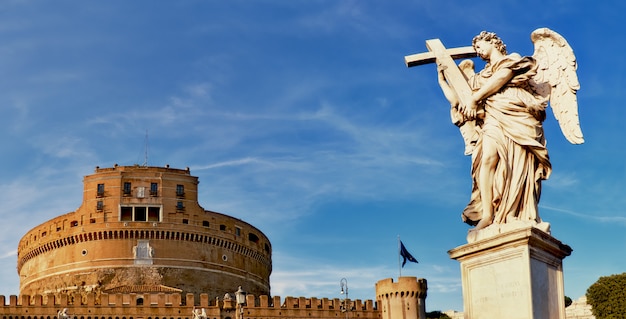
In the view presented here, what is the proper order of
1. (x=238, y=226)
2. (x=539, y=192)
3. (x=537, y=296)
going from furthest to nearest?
1. (x=238, y=226)
2. (x=539, y=192)
3. (x=537, y=296)

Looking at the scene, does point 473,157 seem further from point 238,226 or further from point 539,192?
point 238,226

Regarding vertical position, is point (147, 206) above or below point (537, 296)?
above

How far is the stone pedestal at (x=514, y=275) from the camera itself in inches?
328

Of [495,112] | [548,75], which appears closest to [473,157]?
[495,112]

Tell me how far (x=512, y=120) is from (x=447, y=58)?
108 cm

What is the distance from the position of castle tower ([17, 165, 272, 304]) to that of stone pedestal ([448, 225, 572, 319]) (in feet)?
287

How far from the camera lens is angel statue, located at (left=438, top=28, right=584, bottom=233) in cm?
883

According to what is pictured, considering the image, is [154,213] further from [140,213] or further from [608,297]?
[608,297]

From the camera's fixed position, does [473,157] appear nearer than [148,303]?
Yes

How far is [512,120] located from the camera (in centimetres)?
891

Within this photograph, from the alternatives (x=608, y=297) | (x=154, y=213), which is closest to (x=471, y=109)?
(x=608, y=297)

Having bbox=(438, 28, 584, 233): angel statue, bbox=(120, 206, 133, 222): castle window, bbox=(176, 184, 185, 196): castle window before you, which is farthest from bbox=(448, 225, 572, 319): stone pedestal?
bbox=(176, 184, 185, 196): castle window

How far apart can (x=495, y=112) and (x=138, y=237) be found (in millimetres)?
90807

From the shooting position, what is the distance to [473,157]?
910 centimetres
